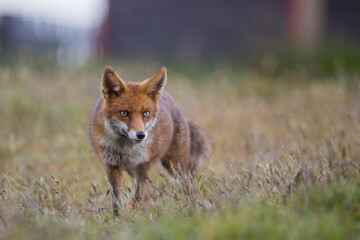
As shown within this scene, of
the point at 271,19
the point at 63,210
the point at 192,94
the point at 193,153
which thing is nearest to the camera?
the point at 63,210

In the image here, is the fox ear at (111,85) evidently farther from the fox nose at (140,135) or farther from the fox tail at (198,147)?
the fox tail at (198,147)

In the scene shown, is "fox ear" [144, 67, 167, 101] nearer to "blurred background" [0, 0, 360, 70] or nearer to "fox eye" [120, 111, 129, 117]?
"fox eye" [120, 111, 129, 117]

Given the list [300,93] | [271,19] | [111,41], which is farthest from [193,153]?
[111,41]

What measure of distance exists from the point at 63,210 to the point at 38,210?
337 mm

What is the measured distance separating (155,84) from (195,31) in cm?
1186

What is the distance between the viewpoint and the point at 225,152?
17.7ft

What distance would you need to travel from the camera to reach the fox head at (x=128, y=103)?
3.90 meters

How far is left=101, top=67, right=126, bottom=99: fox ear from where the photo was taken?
13.1 ft

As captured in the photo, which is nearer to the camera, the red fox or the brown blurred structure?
the red fox

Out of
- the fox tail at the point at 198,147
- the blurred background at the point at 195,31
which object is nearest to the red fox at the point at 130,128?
the fox tail at the point at 198,147

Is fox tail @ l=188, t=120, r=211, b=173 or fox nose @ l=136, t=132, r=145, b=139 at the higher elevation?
fox nose @ l=136, t=132, r=145, b=139

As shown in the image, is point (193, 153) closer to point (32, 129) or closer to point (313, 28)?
point (32, 129)

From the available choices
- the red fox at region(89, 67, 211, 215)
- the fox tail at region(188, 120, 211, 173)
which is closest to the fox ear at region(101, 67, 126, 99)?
the red fox at region(89, 67, 211, 215)

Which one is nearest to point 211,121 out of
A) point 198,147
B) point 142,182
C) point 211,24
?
point 198,147
